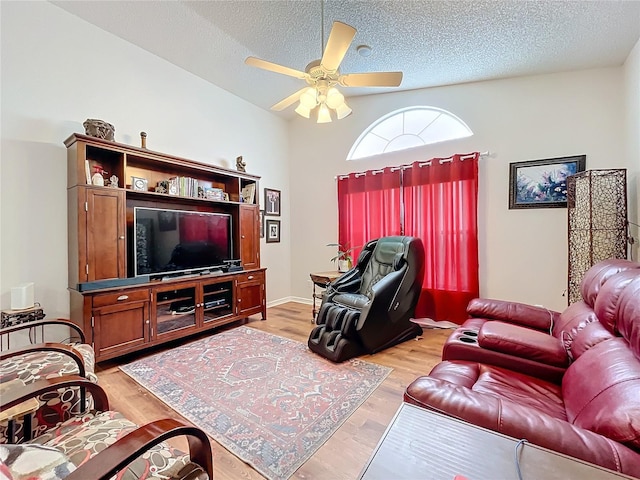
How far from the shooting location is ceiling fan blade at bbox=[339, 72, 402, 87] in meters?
2.11

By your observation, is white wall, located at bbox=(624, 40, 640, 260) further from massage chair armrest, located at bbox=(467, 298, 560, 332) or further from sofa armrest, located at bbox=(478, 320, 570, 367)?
sofa armrest, located at bbox=(478, 320, 570, 367)

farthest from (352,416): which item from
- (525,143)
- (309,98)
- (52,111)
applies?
(52,111)

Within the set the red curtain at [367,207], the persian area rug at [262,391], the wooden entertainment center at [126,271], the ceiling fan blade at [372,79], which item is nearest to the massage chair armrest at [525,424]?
the persian area rug at [262,391]

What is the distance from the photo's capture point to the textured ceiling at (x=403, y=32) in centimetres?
223

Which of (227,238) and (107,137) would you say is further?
(227,238)

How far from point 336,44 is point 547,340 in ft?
7.08

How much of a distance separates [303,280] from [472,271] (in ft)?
8.68

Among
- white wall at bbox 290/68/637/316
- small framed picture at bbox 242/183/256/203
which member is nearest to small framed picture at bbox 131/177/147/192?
small framed picture at bbox 242/183/256/203

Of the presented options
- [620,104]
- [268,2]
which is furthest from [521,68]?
[268,2]

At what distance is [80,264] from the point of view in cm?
244

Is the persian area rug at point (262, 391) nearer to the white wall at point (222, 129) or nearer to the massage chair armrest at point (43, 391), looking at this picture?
the massage chair armrest at point (43, 391)

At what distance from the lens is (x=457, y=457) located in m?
0.77

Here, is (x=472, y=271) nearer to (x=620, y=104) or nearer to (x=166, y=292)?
(x=620, y=104)

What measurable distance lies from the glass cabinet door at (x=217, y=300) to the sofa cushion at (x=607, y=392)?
10.5 feet
